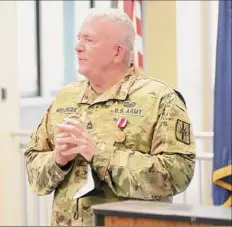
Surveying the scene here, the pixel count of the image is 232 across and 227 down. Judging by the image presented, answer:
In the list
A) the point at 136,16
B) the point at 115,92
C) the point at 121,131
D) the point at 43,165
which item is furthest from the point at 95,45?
the point at 136,16

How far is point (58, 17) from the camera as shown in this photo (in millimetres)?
5305

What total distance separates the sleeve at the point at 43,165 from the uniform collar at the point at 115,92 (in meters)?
0.15

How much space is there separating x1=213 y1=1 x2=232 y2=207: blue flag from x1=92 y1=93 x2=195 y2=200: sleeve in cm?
9

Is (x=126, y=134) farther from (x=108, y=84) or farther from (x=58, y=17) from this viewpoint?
(x=58, y=17)

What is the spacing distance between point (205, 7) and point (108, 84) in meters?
2.31

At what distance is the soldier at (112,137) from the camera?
1905 mm

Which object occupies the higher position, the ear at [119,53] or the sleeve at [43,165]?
the ear at [119,53]

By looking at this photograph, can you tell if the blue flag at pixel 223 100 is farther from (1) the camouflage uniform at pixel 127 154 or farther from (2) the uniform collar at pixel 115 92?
(2) the uniform collar at pixel 115 92

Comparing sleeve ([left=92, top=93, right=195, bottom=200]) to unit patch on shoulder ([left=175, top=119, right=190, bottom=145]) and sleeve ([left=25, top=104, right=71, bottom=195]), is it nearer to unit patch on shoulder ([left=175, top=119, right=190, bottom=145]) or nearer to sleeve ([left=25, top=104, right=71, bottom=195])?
unit patch on shoulder ([left=175, top=119, right=190, bottom=145])

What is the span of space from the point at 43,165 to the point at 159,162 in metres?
0.34

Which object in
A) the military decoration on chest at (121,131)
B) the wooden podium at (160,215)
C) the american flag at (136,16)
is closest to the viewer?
the wooden podium at (160,215)

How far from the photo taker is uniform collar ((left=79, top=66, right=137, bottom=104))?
2.00 metres

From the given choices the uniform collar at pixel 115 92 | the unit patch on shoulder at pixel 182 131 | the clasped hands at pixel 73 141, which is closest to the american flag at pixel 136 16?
the uniform collar at pixel 115 92

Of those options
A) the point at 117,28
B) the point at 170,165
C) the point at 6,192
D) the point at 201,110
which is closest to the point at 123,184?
the point at 170,165
